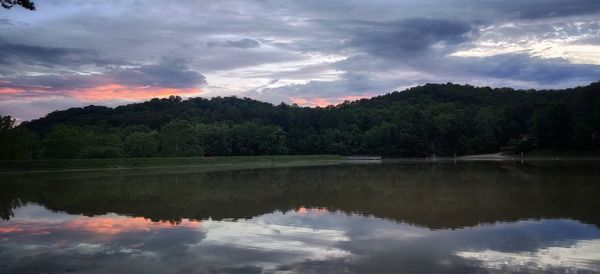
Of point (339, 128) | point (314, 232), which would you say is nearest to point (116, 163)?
point (314, 232)

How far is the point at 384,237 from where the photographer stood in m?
12.7

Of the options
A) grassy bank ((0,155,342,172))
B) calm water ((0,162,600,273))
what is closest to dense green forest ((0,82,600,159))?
grassy bank ((0,155,342,172))

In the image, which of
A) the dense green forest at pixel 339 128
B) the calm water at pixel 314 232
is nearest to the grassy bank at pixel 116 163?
the dense green forest at pixel 339 128

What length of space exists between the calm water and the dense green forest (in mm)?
45145

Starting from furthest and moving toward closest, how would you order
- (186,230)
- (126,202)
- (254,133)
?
(254,133) < (126,202) < (186,230)

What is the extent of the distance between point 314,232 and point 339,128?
99.3 metres

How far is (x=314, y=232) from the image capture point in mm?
13898

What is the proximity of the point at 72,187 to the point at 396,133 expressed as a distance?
7378cm

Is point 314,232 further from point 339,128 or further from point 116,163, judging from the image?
point 339,128

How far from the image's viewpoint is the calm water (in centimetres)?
996

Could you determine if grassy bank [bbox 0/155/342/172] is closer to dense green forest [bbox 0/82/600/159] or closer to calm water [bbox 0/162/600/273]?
dense green forest [bbox 0/82/600/159]

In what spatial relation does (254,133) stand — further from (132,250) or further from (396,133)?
(132,250)

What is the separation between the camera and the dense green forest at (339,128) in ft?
239

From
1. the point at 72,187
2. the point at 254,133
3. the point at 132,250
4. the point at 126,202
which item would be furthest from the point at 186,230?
the point at 254,133
